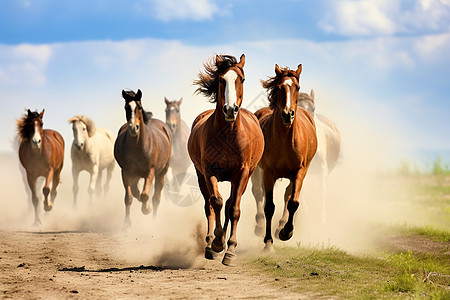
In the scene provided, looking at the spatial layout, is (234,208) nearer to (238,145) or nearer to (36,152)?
(238,145)

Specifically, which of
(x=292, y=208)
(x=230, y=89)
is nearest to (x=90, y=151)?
(x=292, y=208)

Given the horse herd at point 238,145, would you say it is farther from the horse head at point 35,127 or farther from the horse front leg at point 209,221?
the horse head at point 35,127

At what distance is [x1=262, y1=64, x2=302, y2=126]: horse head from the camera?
8.79 meters

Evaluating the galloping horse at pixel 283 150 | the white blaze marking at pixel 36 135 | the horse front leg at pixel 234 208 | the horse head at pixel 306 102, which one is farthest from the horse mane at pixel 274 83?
the white blaze marking at pixel 36 135

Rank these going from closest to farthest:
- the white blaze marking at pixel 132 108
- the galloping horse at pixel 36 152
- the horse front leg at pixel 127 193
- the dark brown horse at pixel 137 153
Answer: the white blaze marking at pixel 132 108 < the dark brown horse at pixel 137 153 < the horse front leg at pixel 127 193 < the galloping horse at pixel 36 152

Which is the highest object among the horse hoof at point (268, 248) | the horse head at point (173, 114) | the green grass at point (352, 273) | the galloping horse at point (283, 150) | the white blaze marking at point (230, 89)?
the horse head at point (173, 114)

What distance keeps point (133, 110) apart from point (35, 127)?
11.1ft

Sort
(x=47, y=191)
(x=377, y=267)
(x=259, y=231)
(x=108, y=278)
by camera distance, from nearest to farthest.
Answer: (x=108, y=278)
(x=377, y=267)
(x=259, y=231)
(x=47, y=191)

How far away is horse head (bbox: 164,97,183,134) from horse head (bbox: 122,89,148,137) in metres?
5.17

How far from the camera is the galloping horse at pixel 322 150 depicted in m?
14.1

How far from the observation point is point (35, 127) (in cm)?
1537

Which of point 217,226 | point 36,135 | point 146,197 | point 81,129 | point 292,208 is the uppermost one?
point 81,129

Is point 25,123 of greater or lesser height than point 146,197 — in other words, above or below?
above

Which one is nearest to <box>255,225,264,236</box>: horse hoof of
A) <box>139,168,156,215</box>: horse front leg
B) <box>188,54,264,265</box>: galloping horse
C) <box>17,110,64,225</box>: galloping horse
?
<box>188,54,264,265</box>: galloping horse
